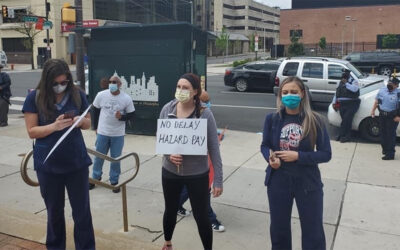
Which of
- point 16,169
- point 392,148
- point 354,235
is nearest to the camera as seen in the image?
point 354,235

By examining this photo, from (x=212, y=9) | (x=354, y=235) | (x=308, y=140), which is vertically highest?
(x=212, y=9)

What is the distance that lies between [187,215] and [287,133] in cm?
226

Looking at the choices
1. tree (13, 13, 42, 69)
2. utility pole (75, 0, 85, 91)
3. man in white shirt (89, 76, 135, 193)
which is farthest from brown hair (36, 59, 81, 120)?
tree (13, 13, 42, 69)

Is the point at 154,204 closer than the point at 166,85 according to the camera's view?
Yes

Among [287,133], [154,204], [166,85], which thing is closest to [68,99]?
[287,133]

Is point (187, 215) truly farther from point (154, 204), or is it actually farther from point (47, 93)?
point (47, 93)

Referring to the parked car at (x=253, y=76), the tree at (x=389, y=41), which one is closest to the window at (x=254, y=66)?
the parked car at (x=253, y=76)

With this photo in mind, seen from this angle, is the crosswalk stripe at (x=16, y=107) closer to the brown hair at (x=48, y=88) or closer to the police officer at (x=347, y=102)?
the police officer at (x=347, y=102)

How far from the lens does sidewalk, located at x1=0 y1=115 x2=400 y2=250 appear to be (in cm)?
446

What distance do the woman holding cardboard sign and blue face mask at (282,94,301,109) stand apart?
0.71 meters

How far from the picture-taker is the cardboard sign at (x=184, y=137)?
11.6 ft

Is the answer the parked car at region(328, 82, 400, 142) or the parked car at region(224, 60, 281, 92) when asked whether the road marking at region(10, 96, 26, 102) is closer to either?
the parked car at region(224, 60, 281, 92)

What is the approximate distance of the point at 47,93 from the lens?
133 inches

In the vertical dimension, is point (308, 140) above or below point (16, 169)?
above
